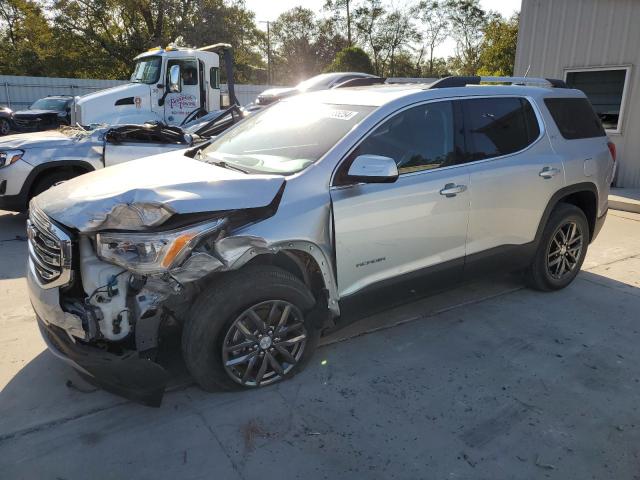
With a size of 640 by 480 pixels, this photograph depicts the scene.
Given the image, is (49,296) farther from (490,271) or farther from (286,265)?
(490,271)

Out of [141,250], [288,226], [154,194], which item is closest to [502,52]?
[288,226]

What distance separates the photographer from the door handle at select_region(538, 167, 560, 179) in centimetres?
419

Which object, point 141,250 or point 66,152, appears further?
point 66,152

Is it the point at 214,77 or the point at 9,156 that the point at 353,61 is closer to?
the point at 214,77

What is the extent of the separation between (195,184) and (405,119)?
5.04 ft

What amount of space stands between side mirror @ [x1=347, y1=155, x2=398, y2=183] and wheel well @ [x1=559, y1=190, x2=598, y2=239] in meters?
2.46

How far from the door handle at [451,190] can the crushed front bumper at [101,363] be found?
7.21ft

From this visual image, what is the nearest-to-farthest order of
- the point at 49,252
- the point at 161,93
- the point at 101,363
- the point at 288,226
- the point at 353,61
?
the point at 101,363 → the point at 49,252 → the point at 288,226 → the point at 161,93 → the point at 353,61

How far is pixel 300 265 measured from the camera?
3.17 metres

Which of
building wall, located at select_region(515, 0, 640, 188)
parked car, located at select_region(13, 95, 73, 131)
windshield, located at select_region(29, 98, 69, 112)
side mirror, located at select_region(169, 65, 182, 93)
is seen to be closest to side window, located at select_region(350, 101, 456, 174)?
building wall, located at select_region(515, 0, 640, 188)

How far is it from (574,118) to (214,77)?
9.51 m

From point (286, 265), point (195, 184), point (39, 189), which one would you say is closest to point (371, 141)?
point (286, 265)

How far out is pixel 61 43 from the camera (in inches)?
1205

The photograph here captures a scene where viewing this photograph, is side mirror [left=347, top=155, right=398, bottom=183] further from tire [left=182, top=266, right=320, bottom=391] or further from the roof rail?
the roof rail
